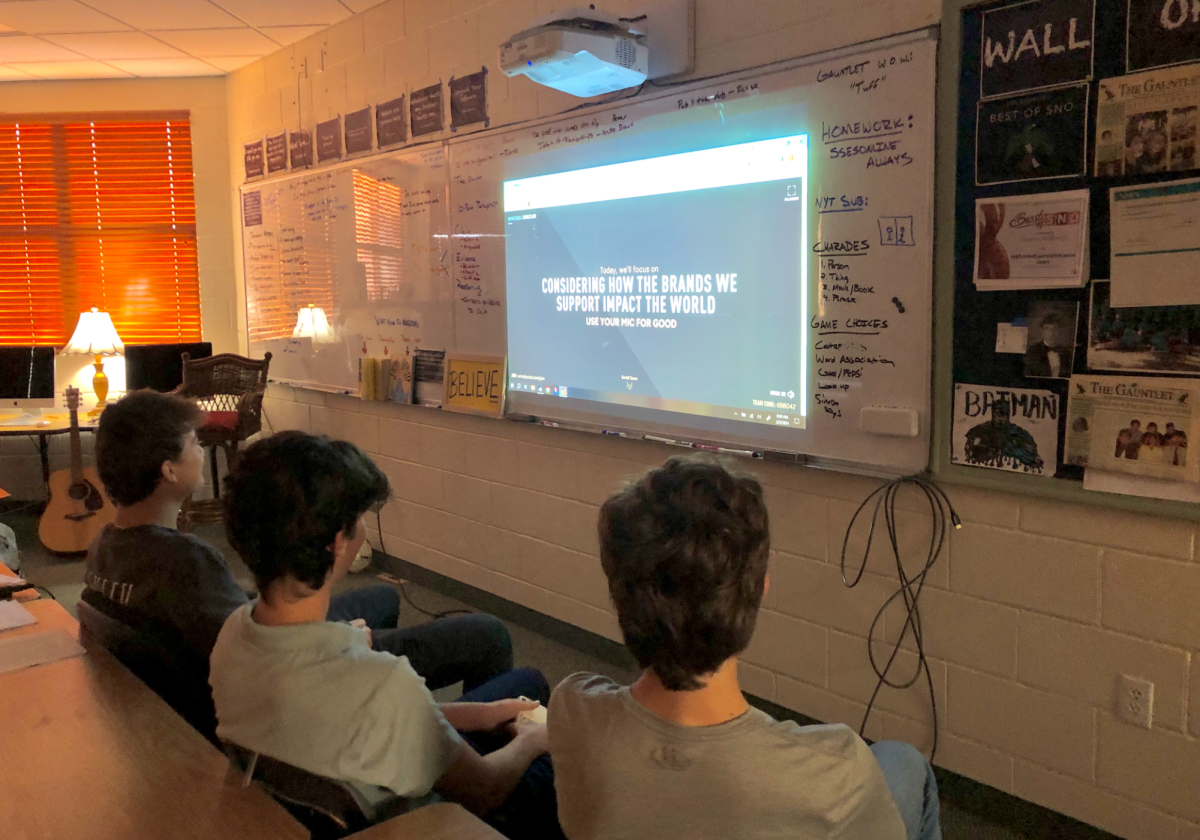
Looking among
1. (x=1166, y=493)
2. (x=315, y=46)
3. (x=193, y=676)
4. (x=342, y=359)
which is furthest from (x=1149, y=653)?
(x=315, y=46)

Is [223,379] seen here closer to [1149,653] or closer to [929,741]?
[929,741]

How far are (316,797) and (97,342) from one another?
15.6 ft

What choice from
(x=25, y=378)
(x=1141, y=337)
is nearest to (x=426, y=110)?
(x=1141, y=337)

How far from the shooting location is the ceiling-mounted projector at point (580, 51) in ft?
8.06

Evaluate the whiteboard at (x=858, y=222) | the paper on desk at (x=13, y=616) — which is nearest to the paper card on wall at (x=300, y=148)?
the whiteboard at (x=858, y=222)

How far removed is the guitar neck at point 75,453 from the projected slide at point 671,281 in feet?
9.27

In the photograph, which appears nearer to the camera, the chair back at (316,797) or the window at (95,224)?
the chair back at (316,797)

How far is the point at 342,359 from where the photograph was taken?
14.3 ft

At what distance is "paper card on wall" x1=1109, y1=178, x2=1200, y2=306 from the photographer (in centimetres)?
174

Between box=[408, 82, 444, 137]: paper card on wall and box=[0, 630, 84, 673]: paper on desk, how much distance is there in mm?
2618

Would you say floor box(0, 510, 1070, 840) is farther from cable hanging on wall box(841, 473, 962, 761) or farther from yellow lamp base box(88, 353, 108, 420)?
yellow lamp base box(88, 353, 108, 420)

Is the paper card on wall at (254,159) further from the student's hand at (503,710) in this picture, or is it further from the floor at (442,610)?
the student's hand at (503,710)

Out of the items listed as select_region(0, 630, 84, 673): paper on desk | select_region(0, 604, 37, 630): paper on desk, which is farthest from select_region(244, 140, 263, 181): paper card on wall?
select_region(0, 630, 84, 673): paper on desk

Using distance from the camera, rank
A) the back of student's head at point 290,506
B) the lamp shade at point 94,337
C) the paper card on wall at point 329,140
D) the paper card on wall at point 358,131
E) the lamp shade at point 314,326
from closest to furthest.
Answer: the back of student's head at point 290,506, the paper card on wall at point 358,131, the paper card on wall at point 329,140, the lamp shade at point 314,326, the lamp shade at point 94,337
